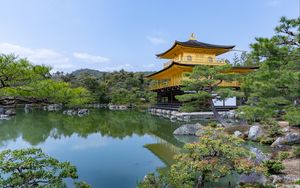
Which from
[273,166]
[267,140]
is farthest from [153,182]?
[267,140]

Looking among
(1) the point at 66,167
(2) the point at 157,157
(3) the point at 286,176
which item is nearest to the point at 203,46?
(2) the point at 157,157

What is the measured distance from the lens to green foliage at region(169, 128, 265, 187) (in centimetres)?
376

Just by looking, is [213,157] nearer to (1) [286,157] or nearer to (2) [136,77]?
(1) [286,157]

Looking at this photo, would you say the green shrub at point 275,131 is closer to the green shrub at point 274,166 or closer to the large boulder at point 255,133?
the large boulder at point 255,133

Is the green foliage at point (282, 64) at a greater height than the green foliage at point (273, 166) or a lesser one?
greater

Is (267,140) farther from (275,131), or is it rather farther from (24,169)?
(24,169)

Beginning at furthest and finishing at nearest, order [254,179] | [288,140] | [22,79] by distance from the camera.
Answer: [288,140], [254,179], [22,79]

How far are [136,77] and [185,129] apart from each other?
90.2ft

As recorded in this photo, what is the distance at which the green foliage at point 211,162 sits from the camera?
12.3 feet

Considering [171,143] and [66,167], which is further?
[171,143]

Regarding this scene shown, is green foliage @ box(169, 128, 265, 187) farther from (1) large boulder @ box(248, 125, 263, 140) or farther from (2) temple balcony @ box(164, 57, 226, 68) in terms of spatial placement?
(2) temple balcony @ box(164, 57, 226, 68)

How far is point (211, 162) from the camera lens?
3869 mm

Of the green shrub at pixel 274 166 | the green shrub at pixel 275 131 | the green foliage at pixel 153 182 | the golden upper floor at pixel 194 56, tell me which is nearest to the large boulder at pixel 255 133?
the green shrub at pixel 275 131

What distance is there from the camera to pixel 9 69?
323 cm
